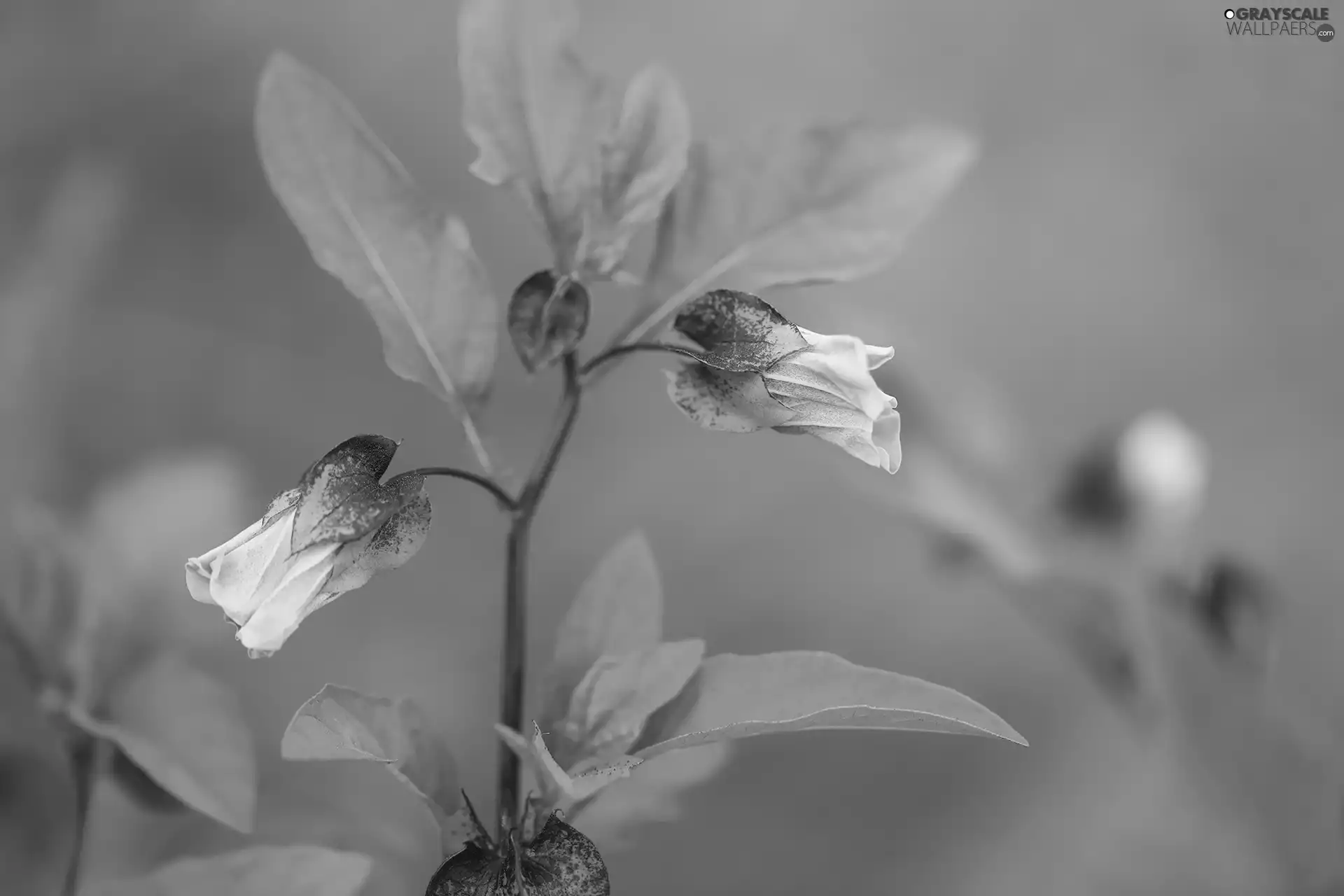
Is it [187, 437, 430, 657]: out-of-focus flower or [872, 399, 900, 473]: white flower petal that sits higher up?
[872, 399, 900, 473]: white flower petal

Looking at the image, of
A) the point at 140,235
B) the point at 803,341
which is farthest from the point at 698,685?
the point at 140,235

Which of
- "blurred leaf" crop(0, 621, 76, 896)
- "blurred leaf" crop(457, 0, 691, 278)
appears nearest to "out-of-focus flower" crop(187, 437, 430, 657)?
"blurred leaf" crop(457, 0, 691, 278)

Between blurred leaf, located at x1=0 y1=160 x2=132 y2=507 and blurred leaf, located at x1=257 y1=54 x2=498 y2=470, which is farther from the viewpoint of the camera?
blurred leaf, located at x1=0 y1=160 x2=132 y2=507

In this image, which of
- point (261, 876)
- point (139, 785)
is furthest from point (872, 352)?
point (139, 785)

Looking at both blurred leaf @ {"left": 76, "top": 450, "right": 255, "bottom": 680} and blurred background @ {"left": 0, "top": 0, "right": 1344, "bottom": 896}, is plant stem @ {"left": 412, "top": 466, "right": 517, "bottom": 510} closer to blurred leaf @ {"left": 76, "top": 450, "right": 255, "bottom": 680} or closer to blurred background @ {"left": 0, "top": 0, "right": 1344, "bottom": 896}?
blurred leaf @ {"left": 76, "top": 450, "right": 255, "bottom": 680}

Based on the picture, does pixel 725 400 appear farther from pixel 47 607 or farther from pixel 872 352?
pixel 47 607
